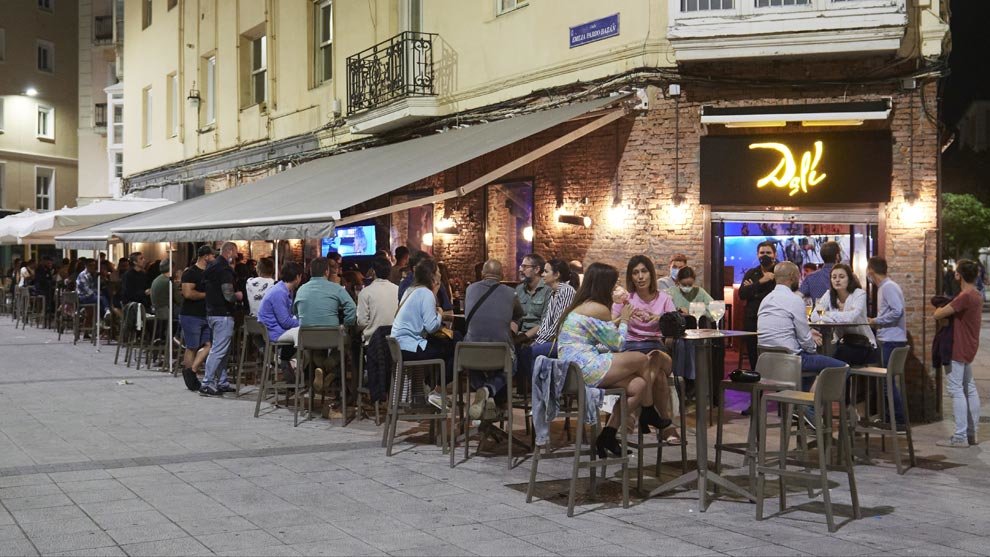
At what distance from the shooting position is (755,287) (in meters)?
12.2

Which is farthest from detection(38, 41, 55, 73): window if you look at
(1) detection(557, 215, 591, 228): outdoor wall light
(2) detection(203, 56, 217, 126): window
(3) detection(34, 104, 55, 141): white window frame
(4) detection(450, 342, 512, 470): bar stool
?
(4) detection(450, 342, 512, 470): bar stool

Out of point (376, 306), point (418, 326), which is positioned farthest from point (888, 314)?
point (376, 306)

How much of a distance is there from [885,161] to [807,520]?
641cm

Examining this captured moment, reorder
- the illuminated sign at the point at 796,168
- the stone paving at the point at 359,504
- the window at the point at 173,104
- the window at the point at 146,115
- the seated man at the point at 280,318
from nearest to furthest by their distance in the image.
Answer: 1. the stone paving at the point at 359,504
2. the seated man at the point at 280,318
3. the illuminated sign at the point at 796,168
4. the window at the point at 173,104
5. the window at the point at 146,115

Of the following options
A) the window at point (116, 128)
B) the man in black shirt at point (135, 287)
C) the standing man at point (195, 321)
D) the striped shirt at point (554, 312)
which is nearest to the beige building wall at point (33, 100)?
the window at point (116, 128)

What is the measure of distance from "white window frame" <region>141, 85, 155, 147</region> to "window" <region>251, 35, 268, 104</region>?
279 inches

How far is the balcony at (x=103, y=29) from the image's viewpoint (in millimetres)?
44812

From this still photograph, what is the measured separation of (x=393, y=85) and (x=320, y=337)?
23.0 feet

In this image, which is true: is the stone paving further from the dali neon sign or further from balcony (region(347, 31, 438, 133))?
balcony (region(347, 31, 438, 133))

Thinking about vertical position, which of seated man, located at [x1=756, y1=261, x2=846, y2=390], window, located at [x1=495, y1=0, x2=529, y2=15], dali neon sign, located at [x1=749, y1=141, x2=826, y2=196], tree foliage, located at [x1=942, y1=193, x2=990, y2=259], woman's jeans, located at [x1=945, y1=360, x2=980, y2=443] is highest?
window, located at [x1=495, y1=0, x2=529, y2=15]

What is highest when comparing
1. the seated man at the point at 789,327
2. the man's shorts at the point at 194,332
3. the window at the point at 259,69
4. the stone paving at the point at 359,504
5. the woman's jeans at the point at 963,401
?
the window at the point at 259,69

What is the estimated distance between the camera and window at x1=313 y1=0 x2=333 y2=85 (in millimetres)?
19688

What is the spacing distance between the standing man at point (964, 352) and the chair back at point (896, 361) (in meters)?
1.54

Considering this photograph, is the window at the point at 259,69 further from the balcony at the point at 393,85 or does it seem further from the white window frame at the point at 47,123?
the white window frame at the point at 47,123
